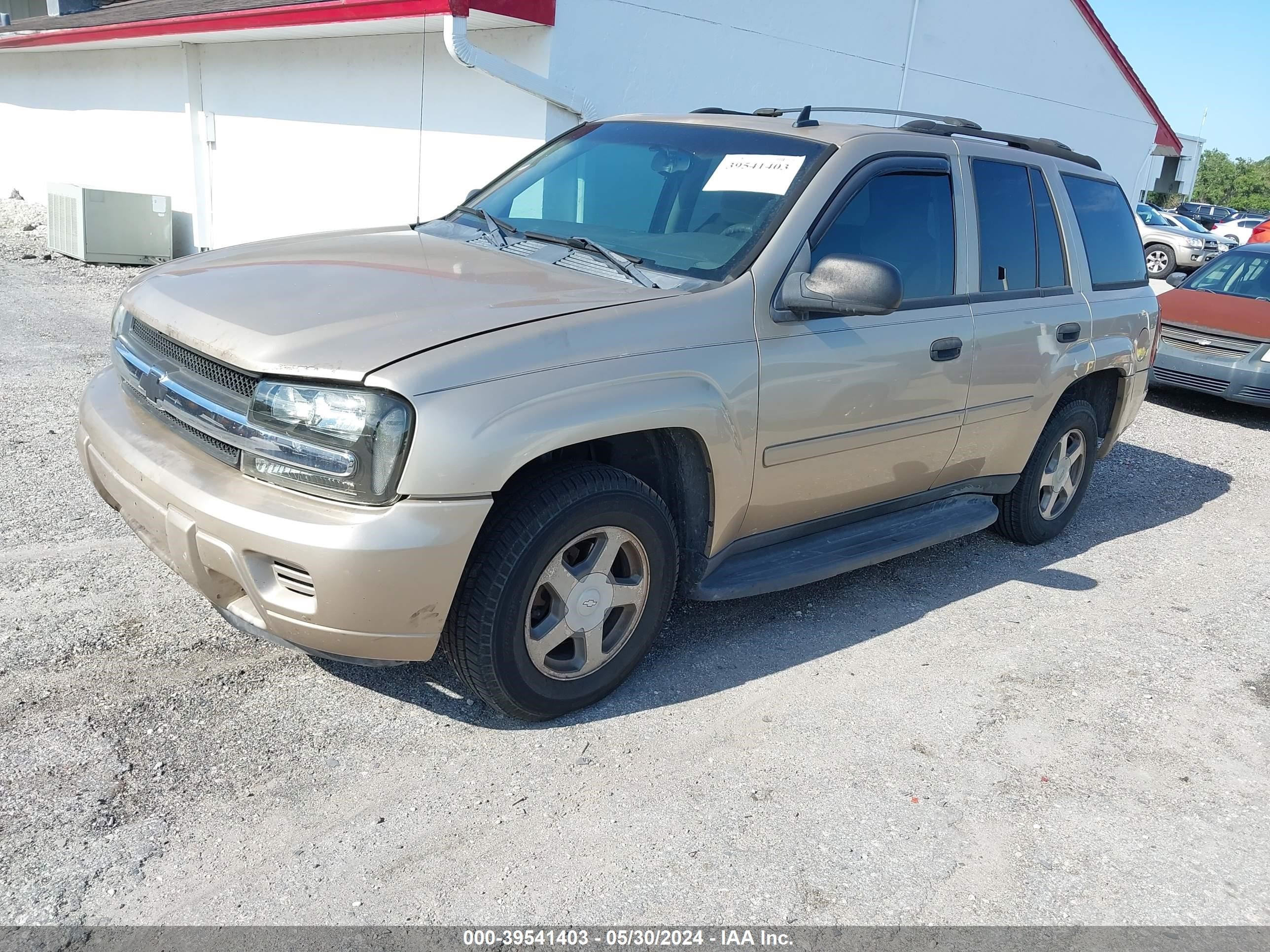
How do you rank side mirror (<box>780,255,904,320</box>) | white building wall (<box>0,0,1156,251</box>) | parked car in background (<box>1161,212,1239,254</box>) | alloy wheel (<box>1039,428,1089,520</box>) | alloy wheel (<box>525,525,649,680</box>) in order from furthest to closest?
parked car in background (<box>1161,212,1239,254</box>) < white building wall (<box>0,0,1156,251</box>) < alloy wheel (<box>1039,428,1089,520</box>) < side mirror (<box>780,255,904,320</box>) < alloy wheel (<box>525,525,649,680</box>)

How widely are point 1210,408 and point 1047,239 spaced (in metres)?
6.51

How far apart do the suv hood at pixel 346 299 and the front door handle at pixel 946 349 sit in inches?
50.7

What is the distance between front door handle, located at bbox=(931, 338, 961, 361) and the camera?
4105mm

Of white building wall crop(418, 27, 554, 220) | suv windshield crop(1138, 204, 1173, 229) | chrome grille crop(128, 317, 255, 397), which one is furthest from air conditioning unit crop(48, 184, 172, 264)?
suv windshield crop(1138, 204, 1173, 229)

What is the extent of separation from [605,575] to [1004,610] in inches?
88.4

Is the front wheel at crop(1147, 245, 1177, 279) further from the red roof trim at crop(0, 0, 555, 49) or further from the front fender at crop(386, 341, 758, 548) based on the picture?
the front fender at crop(386, 341, 758, 548)

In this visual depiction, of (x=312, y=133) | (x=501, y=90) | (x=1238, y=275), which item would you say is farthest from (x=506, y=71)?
(x=1238, y=275)

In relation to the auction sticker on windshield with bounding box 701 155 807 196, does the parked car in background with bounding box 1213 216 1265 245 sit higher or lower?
lower

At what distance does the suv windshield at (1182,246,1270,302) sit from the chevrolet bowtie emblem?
33.6 ft

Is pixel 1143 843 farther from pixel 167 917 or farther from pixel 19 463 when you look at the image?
pixel 19 463

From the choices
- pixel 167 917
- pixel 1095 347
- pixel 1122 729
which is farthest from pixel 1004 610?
pixel 167 917

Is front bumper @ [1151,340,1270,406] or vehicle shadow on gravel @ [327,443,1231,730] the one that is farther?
front bumper @ [1151,340,1270,406]

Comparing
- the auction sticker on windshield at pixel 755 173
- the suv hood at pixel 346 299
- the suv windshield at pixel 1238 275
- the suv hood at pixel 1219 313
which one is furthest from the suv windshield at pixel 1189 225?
the suv hood at pixel 346 299

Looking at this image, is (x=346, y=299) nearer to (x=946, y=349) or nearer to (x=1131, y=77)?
(x=946, y=349)
